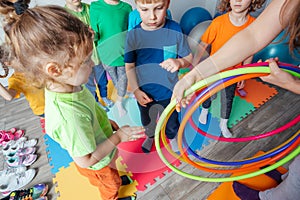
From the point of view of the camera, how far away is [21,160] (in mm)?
1375

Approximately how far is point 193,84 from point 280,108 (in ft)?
4.07

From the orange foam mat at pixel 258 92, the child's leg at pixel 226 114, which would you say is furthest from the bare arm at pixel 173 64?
the orange foam mat at pixel 258 92

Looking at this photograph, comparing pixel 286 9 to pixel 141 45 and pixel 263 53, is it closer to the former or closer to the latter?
pixel 141 45

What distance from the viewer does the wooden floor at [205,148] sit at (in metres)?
1.14

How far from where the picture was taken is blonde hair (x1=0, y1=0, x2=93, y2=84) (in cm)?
57

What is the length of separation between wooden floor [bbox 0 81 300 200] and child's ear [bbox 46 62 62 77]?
859 mm

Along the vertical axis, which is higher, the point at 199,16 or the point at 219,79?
the point at 219,79

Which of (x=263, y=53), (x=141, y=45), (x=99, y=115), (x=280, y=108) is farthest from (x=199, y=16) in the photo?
(x=99, y=115)

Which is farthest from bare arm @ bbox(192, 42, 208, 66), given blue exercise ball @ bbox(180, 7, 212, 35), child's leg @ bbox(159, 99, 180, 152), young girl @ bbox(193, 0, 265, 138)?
blue exercise ball @ bbox(180, 7, 212, 35)

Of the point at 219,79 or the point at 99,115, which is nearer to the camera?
the point at 219,79

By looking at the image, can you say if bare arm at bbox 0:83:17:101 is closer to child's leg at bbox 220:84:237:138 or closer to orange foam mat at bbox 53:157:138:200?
orange foam mat at bbox 53:157:138:200

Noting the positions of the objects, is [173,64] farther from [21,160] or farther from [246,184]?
[21,160]

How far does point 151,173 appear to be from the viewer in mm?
1243

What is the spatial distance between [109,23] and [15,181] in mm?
1196
